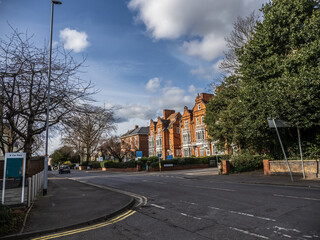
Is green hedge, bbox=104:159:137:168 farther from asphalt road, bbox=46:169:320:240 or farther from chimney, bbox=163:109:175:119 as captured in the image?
asphalt road, bbox=46:169:320:240

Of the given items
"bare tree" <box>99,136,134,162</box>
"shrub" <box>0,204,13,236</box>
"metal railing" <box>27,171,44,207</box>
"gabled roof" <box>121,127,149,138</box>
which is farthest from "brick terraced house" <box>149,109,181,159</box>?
"shrub" <box>0,204,13,236</box>

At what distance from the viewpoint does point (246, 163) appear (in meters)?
23.4

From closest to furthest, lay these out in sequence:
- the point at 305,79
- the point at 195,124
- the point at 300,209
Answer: the point at 300,209, the point at 305,79, the point at 195,124

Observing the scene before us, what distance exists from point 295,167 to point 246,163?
652 centimetres

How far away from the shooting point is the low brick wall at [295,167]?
15.5 m

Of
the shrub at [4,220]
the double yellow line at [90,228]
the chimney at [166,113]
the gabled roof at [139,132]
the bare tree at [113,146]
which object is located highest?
the chimney at [166,113]

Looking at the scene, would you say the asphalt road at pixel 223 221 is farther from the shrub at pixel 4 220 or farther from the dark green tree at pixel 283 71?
the dark green tree at pixel 283 71

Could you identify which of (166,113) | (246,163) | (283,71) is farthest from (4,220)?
(166,113)

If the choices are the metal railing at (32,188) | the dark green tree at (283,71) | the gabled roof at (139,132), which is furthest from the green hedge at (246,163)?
the gabled roof at (139,132)

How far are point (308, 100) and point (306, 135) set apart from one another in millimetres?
3967

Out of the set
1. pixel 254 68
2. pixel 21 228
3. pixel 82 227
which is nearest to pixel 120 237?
pixel 82 227

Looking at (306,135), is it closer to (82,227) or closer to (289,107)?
(289,107)

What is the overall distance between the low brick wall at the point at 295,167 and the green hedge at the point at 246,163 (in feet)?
13.3

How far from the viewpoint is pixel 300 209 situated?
287 inches
